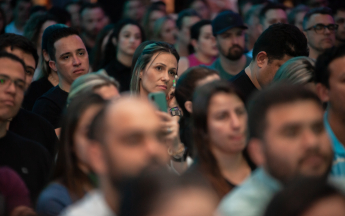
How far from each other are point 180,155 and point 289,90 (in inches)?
42.8

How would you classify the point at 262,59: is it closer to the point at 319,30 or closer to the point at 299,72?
the point at 299,72

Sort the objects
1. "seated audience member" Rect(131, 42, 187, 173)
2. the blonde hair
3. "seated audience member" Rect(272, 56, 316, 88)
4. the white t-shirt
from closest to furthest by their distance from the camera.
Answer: the white t-shirt → "seated audience member" Rect(272, 56, 316, 88) → "seated audience member" Rect(131, 42, 187, 173) → the blonde hair

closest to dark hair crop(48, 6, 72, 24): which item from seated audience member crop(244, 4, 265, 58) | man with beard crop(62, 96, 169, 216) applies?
seated audience member crop(244, 4, 265, 58)

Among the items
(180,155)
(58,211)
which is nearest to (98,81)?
(180,155)

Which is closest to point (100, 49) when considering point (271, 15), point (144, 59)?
point (271, 15)

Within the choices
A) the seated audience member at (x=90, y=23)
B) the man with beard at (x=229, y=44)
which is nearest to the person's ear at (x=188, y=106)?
the man with beard at (x=229, y=44)

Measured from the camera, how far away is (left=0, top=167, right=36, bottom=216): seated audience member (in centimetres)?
244

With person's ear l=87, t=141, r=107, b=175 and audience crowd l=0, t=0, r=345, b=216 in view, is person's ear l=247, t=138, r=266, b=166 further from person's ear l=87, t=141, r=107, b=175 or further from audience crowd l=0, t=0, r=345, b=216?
person's ear l=87, t=141, r=107, b=175

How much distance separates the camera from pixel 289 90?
2137 millimetres

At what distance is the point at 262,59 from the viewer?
4.48 metres

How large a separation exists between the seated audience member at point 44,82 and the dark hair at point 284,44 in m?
1.88

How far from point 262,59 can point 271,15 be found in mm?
2957

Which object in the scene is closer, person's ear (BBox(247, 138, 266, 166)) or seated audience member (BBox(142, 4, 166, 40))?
person's ear (BBox(247, 138, 266, 166))

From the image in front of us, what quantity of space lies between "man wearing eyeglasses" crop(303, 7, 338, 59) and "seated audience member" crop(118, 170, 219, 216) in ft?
15.7
